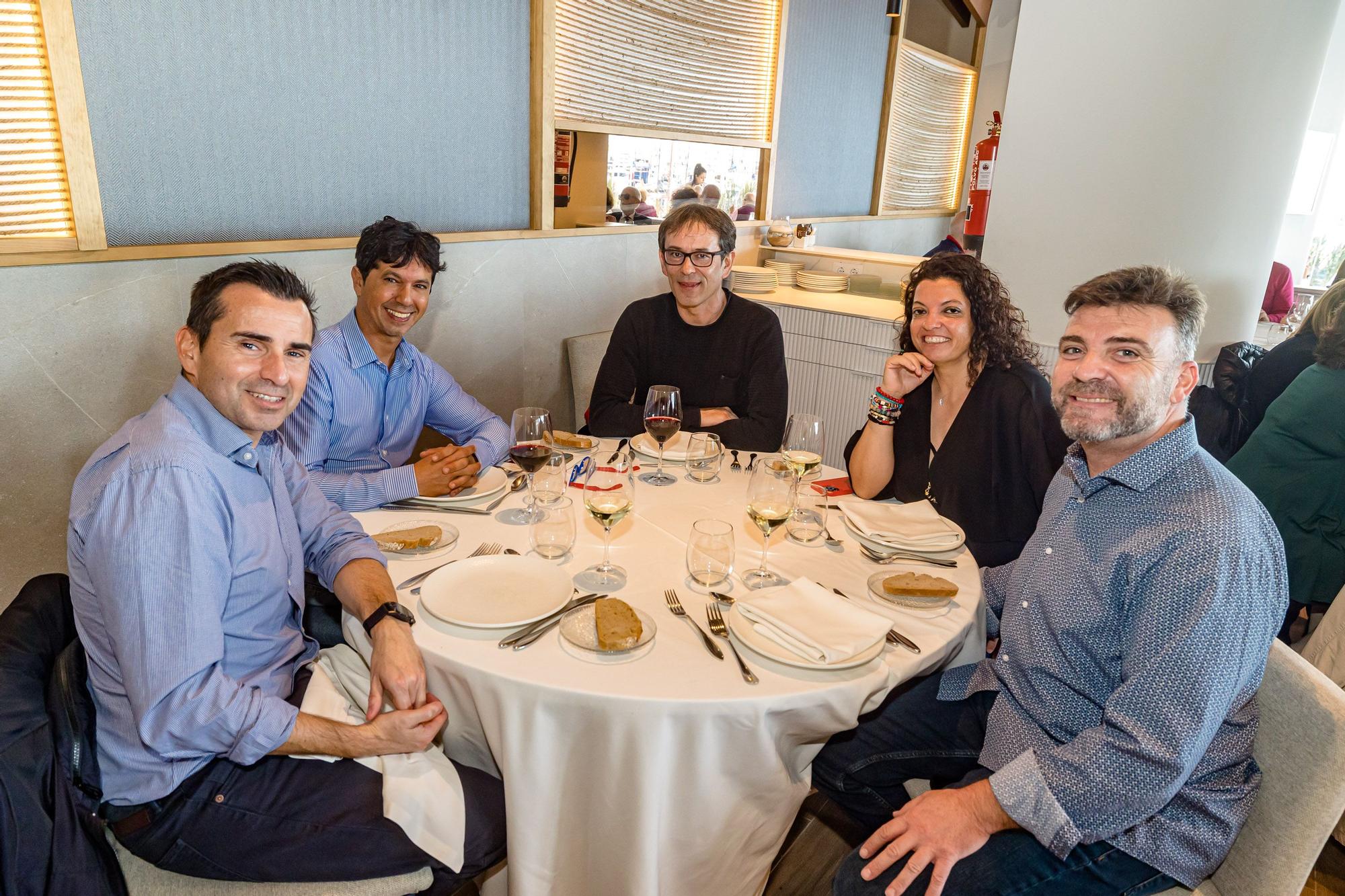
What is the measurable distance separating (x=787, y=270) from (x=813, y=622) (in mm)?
3634

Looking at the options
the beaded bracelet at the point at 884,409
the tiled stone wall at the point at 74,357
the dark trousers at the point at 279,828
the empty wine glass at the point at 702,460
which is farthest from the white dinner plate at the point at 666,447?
the tiled stone wall at the point at 74,357

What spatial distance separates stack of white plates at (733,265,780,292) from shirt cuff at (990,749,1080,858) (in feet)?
11.3

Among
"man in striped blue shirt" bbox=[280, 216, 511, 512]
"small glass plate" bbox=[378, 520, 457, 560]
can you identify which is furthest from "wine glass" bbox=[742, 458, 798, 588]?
"man in striped blue shirt" bbox=[280, 216, 511, 512]

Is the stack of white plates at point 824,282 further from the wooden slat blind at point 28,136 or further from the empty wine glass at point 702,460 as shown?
the wooden slat blind at point 28,136

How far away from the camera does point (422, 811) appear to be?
131cm

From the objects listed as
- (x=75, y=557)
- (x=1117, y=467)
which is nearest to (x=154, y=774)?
(x=75, y=557)

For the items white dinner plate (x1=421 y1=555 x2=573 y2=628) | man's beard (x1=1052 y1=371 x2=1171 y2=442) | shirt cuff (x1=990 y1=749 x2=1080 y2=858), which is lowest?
shirt cuff (x1=990 y1=749 x2=1080 y2=858)

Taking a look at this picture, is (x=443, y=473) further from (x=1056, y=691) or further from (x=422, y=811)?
(x=1056, y=691)

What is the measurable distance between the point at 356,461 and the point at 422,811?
4.19 feet

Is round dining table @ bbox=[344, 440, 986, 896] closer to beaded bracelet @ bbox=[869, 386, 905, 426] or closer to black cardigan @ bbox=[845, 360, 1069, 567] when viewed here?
black cardigan @ bbox=[845, 360, 1069, 567]

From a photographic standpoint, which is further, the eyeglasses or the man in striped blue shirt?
the eyeglasses

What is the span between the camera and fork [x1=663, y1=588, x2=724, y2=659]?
1.30 m

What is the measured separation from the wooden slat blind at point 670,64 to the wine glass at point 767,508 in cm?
248

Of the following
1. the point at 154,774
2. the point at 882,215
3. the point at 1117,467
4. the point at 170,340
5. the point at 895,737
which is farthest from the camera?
the point at 882,215
